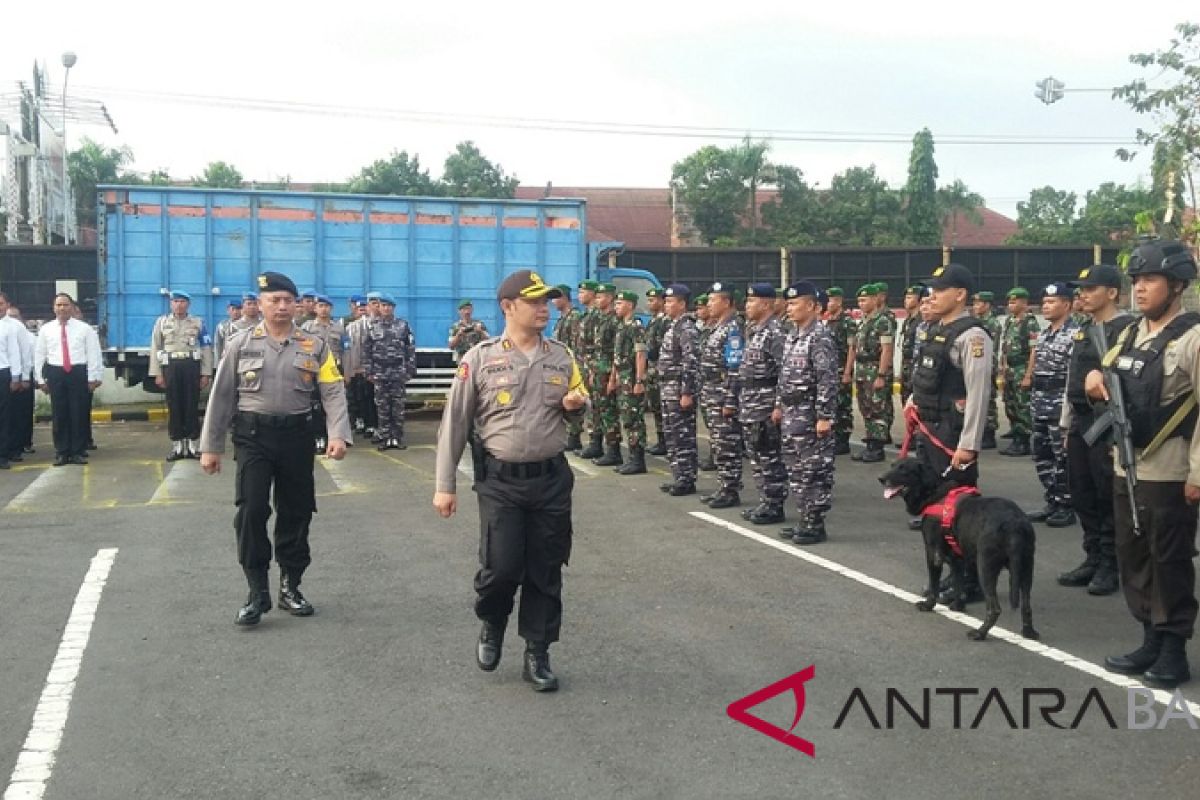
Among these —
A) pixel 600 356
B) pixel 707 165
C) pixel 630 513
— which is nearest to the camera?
pixel 630 513

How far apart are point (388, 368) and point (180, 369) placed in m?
2.52

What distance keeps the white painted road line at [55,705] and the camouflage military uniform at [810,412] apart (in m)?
4.76

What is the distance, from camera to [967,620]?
6207mm

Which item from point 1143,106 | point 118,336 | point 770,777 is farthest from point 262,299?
point 1143,106

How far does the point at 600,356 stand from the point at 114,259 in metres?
8.32

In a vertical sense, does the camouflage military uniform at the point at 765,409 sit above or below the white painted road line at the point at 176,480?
above

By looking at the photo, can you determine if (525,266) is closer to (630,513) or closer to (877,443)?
(877,443)

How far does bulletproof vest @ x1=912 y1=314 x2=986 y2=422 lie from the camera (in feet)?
23.4

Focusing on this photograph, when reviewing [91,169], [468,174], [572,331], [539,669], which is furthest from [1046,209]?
[539,669]

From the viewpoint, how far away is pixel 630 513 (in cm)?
952

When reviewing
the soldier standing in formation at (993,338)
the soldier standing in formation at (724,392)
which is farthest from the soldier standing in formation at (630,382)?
the soldier standing in formation at (993,338)

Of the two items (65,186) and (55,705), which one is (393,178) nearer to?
(65,186)

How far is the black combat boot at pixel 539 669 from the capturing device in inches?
201

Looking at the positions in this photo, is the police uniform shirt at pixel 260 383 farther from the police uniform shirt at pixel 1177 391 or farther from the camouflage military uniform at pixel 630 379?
the camouflage military uniform at pixel 630 379
